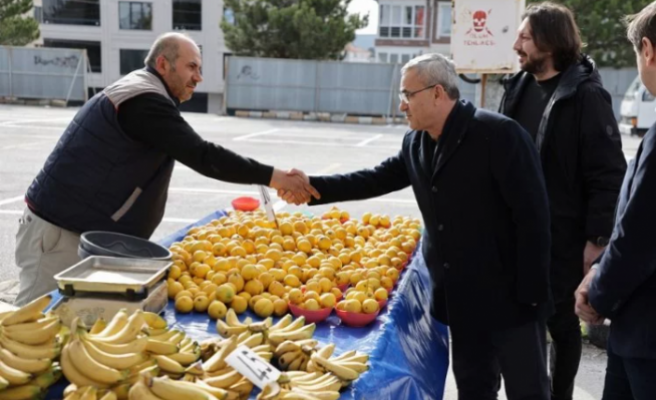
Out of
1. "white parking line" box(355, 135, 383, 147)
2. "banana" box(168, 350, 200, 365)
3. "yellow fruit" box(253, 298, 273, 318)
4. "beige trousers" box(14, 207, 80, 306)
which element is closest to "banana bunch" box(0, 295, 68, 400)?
"banana" box(168, 350, 200, 365)

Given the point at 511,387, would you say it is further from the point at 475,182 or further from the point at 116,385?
the point at 116,385

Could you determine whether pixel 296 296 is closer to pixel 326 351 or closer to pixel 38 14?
pixel 326 351

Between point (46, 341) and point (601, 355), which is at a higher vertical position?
point (46, 341)

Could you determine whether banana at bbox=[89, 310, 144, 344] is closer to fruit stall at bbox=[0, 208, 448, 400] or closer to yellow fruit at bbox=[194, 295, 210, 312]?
fruit stall at bbox=[0, 208, 448, 400]

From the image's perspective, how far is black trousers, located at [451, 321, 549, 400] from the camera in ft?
10.2

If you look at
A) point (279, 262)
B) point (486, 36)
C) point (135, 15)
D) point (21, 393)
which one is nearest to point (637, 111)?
point (486, 36)

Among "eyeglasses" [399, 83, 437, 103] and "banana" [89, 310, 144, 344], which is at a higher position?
"eyeglasses" [399, 83, 437, 103]

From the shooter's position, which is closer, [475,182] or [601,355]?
[475,182]

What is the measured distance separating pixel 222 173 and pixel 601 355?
3.30 metres

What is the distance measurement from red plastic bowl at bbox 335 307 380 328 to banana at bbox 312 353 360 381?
671 millimetres

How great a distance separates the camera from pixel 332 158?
15.0 meters

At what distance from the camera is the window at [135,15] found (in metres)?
37.8

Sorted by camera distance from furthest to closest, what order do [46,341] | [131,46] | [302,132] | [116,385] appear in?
[131,46]
[302,132]
[46,341]
[116,385]

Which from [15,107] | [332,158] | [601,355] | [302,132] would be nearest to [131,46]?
[15,107]
